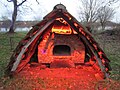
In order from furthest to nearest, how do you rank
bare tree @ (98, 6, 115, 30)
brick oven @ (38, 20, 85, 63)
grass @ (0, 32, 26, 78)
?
bare tree @ (98, 6, 115, 30)
grass @ (0, 32, 26, 78)
brick oven @ (38, 20, 85, 63)

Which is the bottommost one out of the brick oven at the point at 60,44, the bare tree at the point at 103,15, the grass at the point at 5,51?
the grass at the point at 5,51

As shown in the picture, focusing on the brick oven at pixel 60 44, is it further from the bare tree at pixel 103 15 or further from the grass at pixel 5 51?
the bare tree at pixel 103 15

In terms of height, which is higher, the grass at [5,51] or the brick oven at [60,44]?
the brick oven at [60,44]

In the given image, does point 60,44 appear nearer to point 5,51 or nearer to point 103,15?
point 5,51

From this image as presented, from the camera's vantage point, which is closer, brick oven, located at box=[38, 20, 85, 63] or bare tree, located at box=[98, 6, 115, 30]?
brick oven, located at box=[38, 20, 85, 63]

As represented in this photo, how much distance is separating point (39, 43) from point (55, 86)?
9.96ft

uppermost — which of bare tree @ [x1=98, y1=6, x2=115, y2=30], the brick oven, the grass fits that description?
bare tree @ [x1=98, y1=6, x2=115, y2=30]

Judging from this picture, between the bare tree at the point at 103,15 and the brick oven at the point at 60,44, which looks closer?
the brick oven at the point at 60,44

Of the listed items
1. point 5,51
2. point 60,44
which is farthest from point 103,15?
point 60,44

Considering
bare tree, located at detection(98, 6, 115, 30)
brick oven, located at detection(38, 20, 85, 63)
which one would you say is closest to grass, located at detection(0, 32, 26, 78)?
brick oven, located at detection(38, 20, 85, 63)

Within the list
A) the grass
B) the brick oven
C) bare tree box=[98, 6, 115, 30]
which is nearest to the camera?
the brick oven

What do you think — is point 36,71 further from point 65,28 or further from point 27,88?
point 65,28

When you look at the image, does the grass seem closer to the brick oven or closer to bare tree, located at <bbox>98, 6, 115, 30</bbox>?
the brick oven

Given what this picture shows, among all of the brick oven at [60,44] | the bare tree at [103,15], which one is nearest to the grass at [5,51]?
the brick oven at [60,44]
